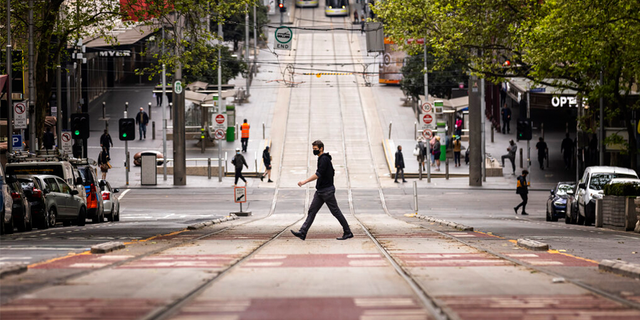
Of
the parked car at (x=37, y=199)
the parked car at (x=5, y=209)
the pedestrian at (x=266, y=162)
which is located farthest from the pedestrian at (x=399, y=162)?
the parked car at (x=5, y=209)

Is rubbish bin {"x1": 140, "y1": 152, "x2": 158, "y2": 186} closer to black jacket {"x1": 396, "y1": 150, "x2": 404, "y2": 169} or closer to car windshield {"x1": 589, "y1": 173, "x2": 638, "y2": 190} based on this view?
black jacket {"x1": 396, "y1": 150, "x2": 404, "y2": 169}

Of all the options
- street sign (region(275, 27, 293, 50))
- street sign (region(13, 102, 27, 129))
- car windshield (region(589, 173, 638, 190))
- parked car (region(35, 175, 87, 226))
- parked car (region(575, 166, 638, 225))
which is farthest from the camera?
street sign (region(275, 27, 293, 50))

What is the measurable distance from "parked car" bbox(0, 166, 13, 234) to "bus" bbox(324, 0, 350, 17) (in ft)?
300

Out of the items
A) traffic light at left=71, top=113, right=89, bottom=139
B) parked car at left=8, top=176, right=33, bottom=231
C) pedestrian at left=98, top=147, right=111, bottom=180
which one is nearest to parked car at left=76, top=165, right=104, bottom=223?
parked car at left=8, top=176, right=33, bottom=231

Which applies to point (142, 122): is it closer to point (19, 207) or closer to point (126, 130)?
point (126, 130)

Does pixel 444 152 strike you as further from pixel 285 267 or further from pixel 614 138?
pixel 285 267


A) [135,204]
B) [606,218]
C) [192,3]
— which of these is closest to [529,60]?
[606,218]

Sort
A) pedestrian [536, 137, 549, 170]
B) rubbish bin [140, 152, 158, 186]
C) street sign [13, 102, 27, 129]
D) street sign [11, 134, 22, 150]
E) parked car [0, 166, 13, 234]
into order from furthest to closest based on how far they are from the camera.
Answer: pedestrian [536, 137, 549, 170] < rubbish bin [140, 152, 158, 186] < street sign [11, 134, 22, 150] < street sign [13, 102, 27, 129] < parked car [0, 166, 13, 234]

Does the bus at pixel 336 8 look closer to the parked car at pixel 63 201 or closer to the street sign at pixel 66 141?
the street sign at pixel 66 141

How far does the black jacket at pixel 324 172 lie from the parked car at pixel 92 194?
12.2m

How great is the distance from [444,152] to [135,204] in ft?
62.8

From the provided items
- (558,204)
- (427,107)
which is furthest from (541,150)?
(558,204)

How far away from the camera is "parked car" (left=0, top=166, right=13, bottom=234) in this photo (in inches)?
712

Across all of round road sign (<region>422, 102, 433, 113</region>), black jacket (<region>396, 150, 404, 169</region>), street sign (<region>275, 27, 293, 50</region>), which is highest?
street sign (<region>275, 27, 293, 50</region>)
